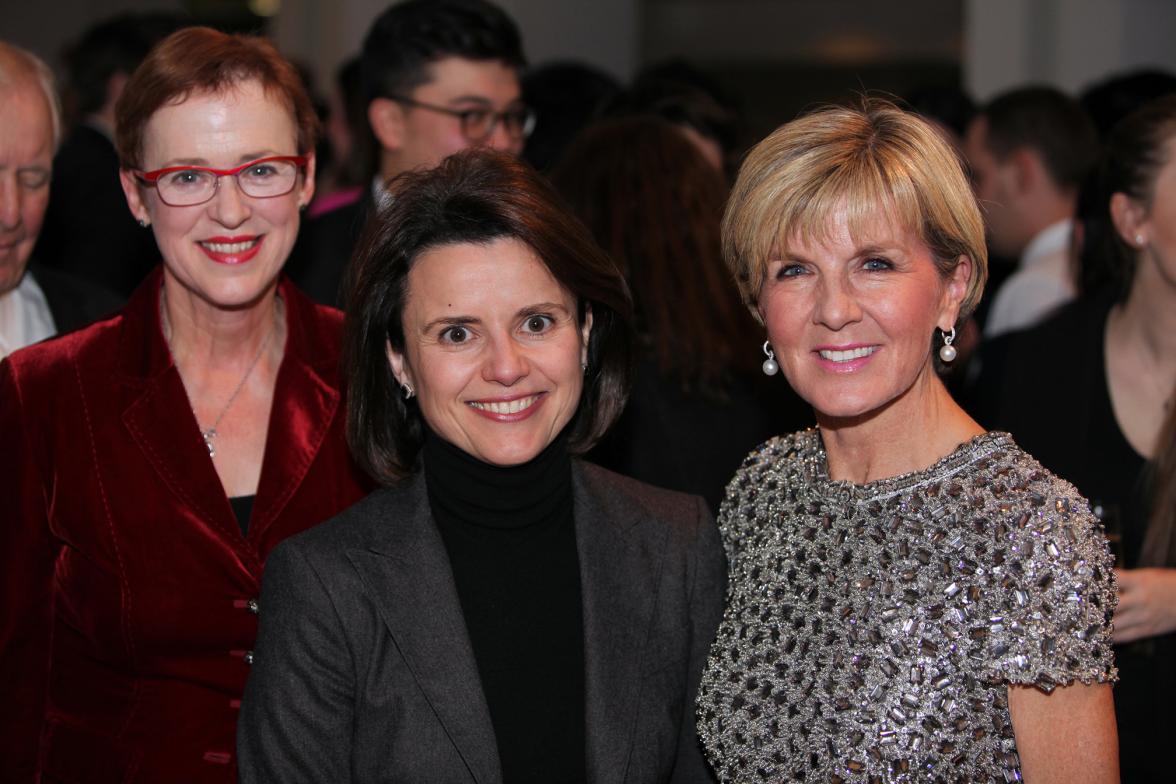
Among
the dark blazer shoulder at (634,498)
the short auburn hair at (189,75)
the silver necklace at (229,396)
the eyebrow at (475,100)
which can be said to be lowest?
the dark blazer shoulder at (634,498)

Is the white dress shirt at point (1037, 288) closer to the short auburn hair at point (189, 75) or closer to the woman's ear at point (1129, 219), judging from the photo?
the woman's ear at point (1129, 219)

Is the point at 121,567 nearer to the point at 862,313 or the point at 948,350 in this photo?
the point at 862,313

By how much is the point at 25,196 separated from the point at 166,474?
0.82m

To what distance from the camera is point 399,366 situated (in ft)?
7.83

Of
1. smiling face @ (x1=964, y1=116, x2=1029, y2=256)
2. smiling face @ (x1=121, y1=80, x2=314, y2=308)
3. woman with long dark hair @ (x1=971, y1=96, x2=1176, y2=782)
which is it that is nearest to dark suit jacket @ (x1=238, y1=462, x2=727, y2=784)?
smiling face @ (x1=121, y1=80, x2=314, y2=308)

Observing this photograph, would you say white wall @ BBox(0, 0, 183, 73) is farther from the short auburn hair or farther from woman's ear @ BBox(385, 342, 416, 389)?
woman's ear @ BBox(385, 342, 416, 389)

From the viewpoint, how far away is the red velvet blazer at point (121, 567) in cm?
244

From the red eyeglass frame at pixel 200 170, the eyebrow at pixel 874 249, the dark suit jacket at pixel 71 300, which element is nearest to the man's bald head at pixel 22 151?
the dark suit jacket at pixel 71 300

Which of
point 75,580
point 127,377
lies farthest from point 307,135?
point 75,580

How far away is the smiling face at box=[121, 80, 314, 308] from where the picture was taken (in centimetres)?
251

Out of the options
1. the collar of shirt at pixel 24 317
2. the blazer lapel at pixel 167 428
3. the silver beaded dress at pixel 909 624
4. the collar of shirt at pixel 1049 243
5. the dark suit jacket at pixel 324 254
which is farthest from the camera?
the collar of shirt at pixel 1049 243

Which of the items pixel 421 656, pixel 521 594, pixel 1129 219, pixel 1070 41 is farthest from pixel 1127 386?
pixel 1070 41

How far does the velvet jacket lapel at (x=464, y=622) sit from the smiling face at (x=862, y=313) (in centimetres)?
44

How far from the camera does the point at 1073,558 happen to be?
194cm
